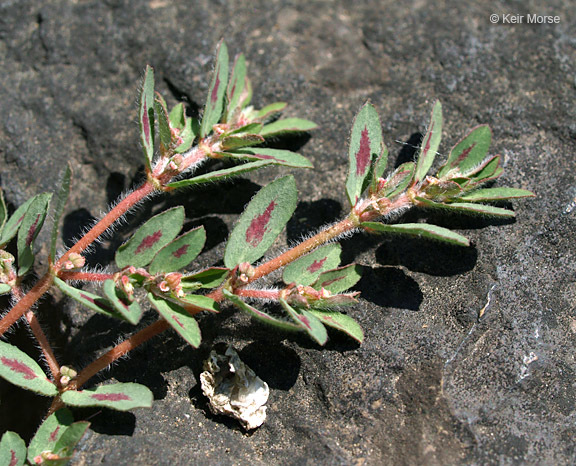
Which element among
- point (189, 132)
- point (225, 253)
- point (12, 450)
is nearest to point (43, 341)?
point (12, 450)

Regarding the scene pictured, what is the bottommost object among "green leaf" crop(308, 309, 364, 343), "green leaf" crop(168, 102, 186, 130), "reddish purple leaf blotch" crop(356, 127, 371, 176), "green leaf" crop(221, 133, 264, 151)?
"green leaf" crop(308, 309, 364, 343)

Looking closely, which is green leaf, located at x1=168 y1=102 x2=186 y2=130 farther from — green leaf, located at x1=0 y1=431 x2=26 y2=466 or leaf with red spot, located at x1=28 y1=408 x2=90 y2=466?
green leaf, located at x1=0 y1=431 x2=26 y2=466

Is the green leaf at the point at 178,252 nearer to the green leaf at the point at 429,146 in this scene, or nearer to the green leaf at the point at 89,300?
the green leaf at the point at 89,300

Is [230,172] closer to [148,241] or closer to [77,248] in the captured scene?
[148,241]

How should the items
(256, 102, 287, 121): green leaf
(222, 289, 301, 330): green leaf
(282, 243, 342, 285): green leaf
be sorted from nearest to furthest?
Result: (222, 289, 301, 330): green leaf, (282, 243, 342, 285): green leaf, (256, 102, 287, 121): green leaf

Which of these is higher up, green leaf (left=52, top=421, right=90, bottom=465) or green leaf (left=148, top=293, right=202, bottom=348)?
green leaf (left=148, top=293, right=202, bottom=348)

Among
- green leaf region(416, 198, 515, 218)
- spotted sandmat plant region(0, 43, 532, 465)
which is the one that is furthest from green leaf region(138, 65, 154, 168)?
green leaf region(416, 198, 515, 218)

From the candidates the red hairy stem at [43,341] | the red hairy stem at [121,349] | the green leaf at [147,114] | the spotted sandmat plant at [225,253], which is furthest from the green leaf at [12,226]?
the red hairy stem at [121,349]
